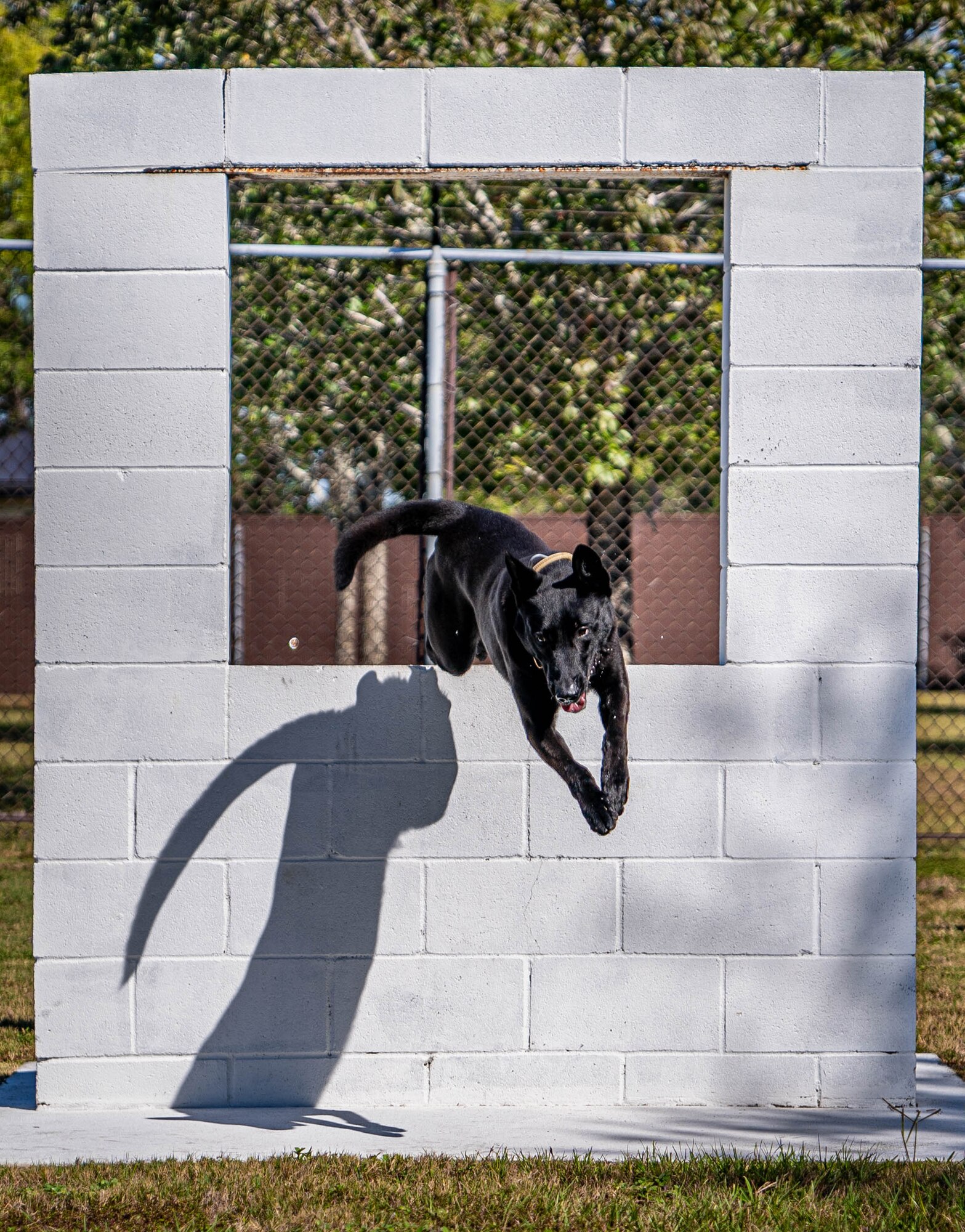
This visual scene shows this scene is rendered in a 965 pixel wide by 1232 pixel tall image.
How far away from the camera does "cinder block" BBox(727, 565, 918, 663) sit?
3.79 m

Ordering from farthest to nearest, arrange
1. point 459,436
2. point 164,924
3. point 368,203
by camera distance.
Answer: point 368,203 → point 459,436 → point 164,924

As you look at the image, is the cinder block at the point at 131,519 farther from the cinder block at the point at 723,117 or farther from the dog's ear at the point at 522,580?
the cinder block at the point at 723,117

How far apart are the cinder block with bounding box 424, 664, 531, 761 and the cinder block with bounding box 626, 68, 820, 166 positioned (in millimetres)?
1593

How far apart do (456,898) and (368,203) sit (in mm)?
4919

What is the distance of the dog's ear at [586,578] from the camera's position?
2.87m

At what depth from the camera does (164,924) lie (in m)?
3.71

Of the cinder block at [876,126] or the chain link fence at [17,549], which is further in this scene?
the chain link fence at [17,549]

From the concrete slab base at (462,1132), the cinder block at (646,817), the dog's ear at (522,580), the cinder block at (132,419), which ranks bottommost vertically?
the concrete slab base at (462,1132)

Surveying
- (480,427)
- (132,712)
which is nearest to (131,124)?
(132,712)

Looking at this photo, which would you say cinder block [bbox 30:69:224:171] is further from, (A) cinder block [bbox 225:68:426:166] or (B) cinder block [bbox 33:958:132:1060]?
(B) cinder block [bbox 33:958:132:1060]

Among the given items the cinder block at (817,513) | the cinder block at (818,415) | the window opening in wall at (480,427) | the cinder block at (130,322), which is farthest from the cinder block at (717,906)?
the cinder block at (130,322)

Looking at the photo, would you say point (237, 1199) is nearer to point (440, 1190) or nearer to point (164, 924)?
point (440, 1190)

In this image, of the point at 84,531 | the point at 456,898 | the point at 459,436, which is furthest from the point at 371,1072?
the point at 459,436

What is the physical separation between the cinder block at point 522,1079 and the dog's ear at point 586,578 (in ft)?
5.14
